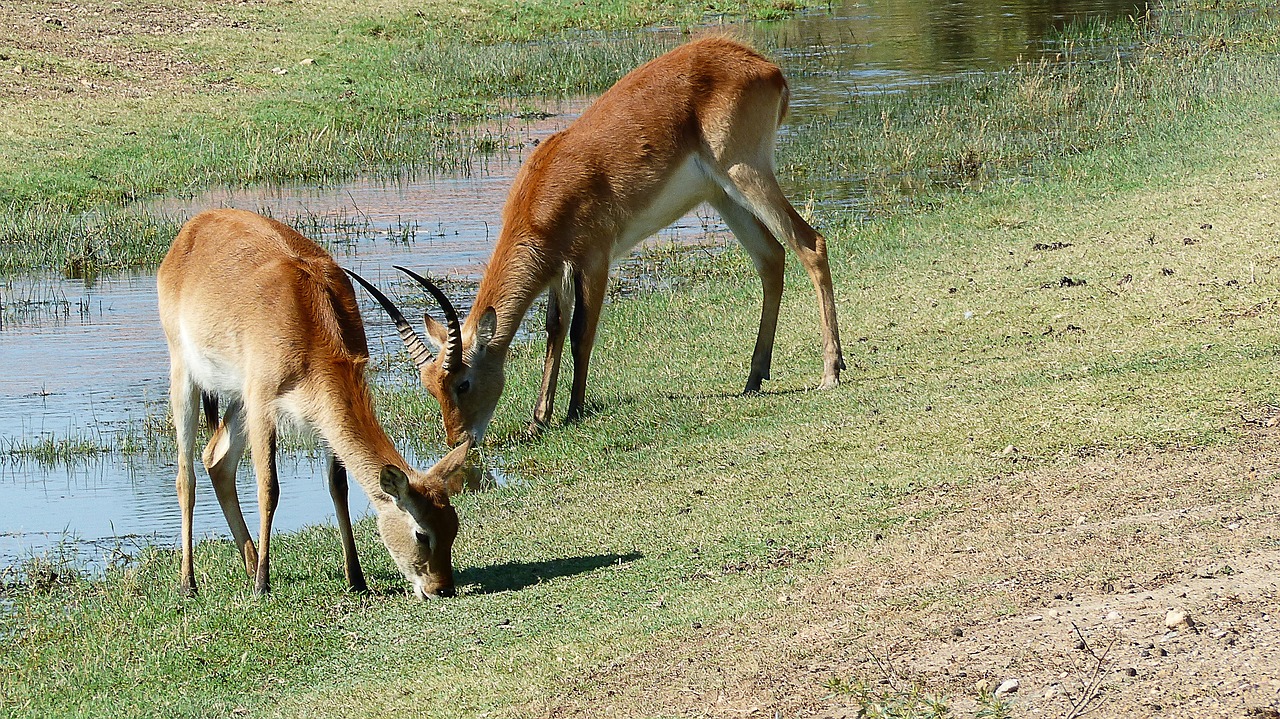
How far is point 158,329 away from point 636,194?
5.09 m

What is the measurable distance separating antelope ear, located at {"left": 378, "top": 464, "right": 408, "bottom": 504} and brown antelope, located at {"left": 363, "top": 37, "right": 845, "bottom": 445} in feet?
8.82

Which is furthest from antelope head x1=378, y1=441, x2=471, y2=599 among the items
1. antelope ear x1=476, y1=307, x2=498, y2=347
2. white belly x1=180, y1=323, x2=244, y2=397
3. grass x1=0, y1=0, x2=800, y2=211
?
grass x1=0, y1=0, x2=800, y2=211

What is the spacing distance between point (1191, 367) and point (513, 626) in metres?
3.97

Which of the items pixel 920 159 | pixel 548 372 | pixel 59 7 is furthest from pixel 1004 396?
pixel 59 7

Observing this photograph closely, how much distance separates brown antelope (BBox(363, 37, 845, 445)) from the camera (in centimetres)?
882

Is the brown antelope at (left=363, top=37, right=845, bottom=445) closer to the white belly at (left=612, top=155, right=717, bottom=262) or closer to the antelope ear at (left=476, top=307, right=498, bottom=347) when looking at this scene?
the white belly at (left=612, top=155, right=717, bottom=262)

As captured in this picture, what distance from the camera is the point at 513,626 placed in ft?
18.4

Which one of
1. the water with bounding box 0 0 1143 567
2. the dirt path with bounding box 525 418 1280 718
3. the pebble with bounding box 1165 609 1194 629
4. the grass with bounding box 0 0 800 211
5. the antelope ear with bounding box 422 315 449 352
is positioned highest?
the pebble with bounding box 1165 609 1194 629

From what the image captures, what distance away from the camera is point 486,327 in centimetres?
836

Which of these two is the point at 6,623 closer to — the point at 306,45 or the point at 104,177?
the point at 104,177

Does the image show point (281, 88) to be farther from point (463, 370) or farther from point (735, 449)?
point (735, 449)

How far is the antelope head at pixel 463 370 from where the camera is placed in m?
8.21

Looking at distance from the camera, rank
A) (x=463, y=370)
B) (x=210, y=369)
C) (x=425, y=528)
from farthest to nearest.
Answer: (x=463, y=370)
(x=210, y=369)
(x=425, y=528)

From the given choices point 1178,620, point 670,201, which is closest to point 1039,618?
point 1178,620
